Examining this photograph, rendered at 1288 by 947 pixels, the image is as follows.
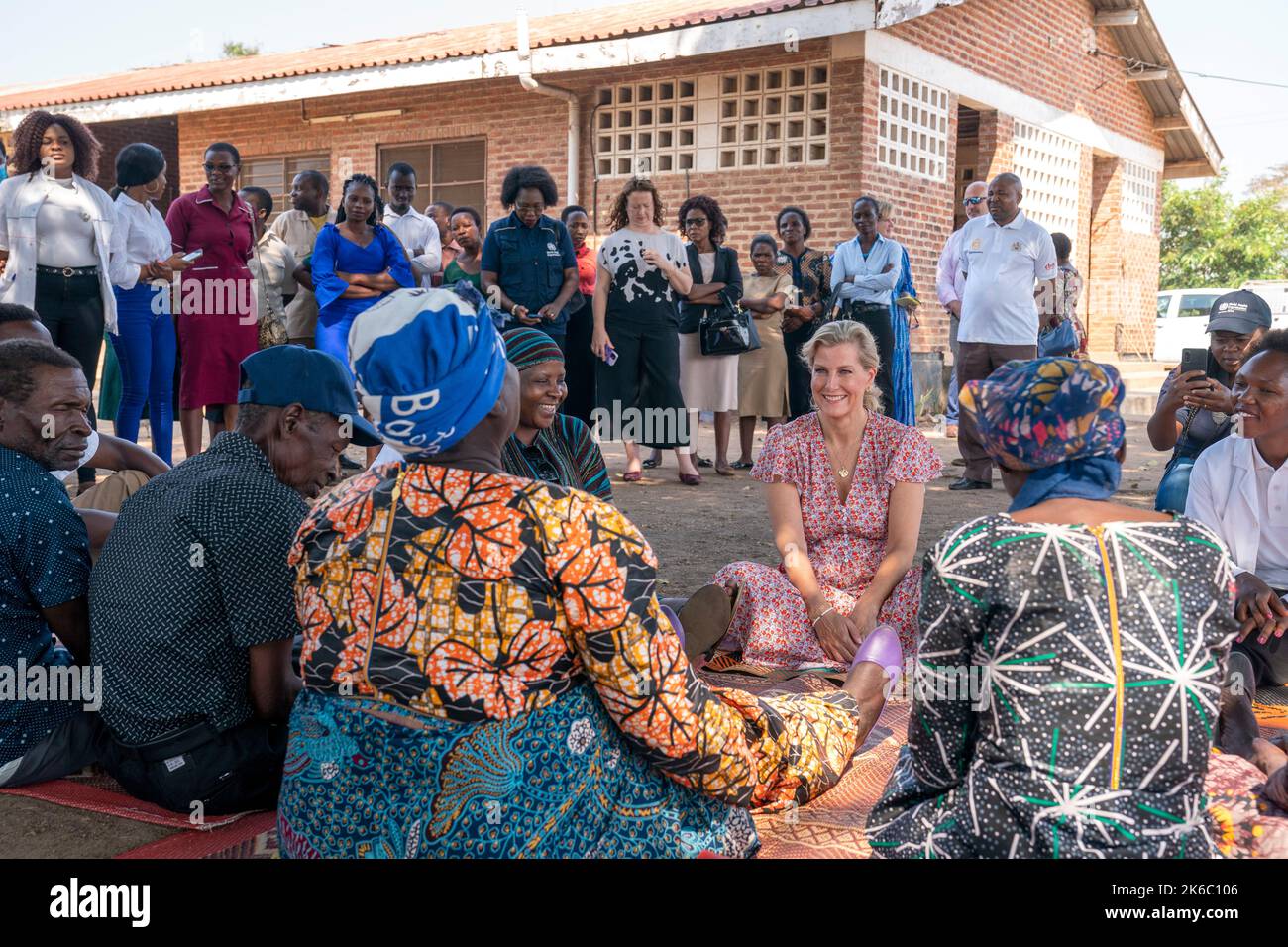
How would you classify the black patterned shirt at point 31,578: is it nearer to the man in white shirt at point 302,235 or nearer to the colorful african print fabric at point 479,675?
the colorful african print fabric at point 479,675

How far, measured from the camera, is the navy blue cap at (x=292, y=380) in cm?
288

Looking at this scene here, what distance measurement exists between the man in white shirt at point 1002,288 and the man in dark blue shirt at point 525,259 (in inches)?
115

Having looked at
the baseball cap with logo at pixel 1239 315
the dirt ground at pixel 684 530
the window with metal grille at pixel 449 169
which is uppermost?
the window with metal grille at pixel 449 169

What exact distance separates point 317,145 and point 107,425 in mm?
5372

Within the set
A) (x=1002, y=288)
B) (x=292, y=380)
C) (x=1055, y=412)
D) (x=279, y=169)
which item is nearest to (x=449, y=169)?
(x=279, y=169)

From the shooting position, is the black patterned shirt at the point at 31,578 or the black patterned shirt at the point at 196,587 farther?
the black patterned shirt at the point at 31,578

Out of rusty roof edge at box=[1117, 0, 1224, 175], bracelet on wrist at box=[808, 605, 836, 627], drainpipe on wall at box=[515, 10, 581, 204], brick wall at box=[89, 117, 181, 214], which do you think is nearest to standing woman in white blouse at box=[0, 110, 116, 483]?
bracelet on wrist at box=[808, 605, 836, 627]

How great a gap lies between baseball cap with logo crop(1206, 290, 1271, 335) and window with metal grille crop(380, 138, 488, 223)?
1053 cm

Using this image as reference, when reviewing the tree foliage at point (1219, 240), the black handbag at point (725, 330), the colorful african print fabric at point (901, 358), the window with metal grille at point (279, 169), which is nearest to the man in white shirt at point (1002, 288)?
the colorful african print fabric at point (901, 358)

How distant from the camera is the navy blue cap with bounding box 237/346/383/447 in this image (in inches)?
113

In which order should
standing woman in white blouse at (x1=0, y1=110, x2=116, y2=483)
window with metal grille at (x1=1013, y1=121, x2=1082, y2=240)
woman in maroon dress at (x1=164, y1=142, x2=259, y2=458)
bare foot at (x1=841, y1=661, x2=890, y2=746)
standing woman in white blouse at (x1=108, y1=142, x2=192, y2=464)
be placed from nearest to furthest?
bare foot at (x1=841, y1=661, x2=890, y2=746) < standing woman in white blouse at (x1=0, y1=110, x2=116, y2=483) < standing woman in white blouse at (x1=108, y1=142, x2=192, y2=464) < woman in maroon dress at (x1=164, y1=142, x2=259, y2=458) < window with metal grille at (x1=1013, y1=121, x2=1082, y2=240)

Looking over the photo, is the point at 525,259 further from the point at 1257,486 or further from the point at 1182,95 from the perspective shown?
the point at 1182,95

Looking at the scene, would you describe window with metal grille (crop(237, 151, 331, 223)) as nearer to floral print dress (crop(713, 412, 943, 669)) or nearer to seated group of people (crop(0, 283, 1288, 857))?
floral print dress (crop(713, 412, 943, 669))
